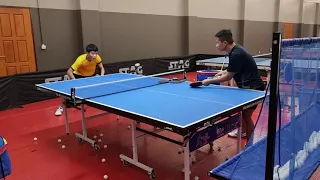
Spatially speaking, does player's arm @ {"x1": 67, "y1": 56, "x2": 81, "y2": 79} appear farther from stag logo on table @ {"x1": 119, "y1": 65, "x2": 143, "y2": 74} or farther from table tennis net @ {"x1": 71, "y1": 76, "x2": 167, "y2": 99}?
stag logo on table @ {"x1": 119, "y1": 65, "x2": 143, "y2": 74}

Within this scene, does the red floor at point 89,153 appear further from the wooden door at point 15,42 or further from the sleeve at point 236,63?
the wooden door at point 15,42

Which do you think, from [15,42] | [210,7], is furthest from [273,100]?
[210,7]

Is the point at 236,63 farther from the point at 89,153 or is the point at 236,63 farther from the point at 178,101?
the point at 89,153

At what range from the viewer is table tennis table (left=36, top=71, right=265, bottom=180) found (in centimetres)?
268

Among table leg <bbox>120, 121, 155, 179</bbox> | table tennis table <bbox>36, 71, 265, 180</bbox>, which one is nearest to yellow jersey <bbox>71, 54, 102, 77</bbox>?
table tennis table <bbox>36, 71, 265, 180</bbox>

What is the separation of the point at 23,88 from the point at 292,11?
18.7m

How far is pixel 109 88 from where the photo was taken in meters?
4.29

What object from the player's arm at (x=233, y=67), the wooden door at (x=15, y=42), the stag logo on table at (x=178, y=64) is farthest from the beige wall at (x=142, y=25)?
the player's arm at (x=233, y=67)

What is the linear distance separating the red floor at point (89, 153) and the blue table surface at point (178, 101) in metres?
0.91

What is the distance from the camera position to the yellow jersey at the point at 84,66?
19.2 feet

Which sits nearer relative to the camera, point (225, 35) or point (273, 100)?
point (273, 100)

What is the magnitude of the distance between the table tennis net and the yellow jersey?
5.15 feet

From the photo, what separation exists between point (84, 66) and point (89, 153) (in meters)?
2.35

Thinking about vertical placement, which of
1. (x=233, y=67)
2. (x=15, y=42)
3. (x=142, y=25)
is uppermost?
(x=142, y=25)
